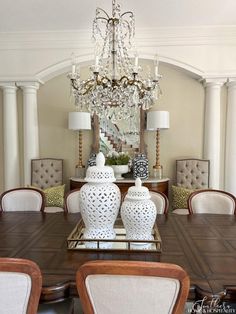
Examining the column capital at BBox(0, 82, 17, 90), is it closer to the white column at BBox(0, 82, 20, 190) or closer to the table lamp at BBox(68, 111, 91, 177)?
the white column at BBox(0, 82, 20, 190)

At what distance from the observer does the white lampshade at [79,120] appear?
160 inches

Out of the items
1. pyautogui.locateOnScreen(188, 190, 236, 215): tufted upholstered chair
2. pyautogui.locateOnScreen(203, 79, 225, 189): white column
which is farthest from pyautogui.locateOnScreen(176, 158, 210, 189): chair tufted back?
pyautogui.locateOnScreen(188, 190, 236, 215): tufted upholstered chair

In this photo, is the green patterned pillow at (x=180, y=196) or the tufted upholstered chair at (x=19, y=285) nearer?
the tufted upholstered chair at (x=19, y=285)

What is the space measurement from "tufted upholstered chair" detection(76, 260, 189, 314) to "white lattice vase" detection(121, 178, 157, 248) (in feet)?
1.95

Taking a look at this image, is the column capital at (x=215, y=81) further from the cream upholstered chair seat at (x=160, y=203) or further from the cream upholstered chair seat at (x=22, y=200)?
the cream upholstered chair seat at (x=22, y=200)

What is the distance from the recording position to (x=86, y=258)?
151 cm

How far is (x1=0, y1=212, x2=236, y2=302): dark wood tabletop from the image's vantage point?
4.03 feet

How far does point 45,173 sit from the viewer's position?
14.1ft

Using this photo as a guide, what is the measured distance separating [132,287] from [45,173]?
137 inches

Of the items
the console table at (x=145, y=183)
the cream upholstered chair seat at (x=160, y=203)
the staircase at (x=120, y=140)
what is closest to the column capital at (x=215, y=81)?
the staircase at (x=120, y=140)

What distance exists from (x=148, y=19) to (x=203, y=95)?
1.43 meters

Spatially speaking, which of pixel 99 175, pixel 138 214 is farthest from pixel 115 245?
pixel 99 175

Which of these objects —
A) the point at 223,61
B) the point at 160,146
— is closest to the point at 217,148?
the point at 160,146

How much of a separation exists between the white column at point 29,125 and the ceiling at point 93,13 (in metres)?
0.89
